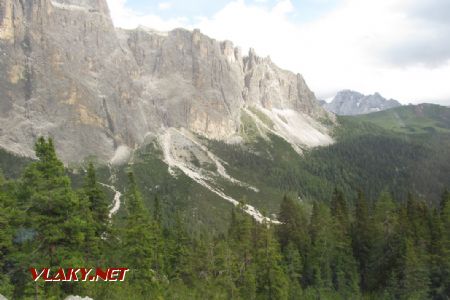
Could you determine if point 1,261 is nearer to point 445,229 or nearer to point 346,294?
point 346,294

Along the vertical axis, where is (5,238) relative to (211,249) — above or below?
above

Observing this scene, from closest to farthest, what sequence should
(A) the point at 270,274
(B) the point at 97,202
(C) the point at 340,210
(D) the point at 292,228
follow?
(B) the point at 97,202
(A) the point at 270,274
(D) the point at 292,228
(C) the point at 340,210

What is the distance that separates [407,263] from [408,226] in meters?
8.43

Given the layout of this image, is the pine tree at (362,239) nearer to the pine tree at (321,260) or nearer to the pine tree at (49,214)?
the pine tree at (321,260)

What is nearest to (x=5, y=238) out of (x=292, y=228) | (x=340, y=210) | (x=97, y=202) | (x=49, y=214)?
(x=49, y=214)

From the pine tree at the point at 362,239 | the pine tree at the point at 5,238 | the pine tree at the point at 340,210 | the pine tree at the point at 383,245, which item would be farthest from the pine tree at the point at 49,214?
the pine tree at the point at 340,210

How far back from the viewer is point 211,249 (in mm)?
50594

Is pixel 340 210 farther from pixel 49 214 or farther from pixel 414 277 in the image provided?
pixel 49 214

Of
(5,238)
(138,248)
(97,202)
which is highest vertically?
(97,202)

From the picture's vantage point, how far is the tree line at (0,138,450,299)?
23219 mm

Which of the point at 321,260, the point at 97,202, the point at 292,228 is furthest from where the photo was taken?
the point at 292,228

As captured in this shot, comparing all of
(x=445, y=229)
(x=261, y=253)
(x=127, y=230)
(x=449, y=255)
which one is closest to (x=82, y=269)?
(x=127, y=230)

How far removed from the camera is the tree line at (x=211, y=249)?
A: 76.2 feet

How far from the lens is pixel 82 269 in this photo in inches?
908
